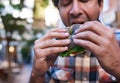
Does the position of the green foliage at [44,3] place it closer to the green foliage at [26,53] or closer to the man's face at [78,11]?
the green foliage at [26,53]

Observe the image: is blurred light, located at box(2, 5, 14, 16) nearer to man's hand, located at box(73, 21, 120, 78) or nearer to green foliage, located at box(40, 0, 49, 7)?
green foliage, located at box(40, 0, 49, 7)

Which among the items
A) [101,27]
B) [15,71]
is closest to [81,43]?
[101,27]

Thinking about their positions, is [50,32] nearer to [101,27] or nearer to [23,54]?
[101,27]

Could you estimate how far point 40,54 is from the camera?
1.13 meters

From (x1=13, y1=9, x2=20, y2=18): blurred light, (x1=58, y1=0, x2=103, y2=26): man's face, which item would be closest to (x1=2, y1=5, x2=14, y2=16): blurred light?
(x1=13, y1=9, x2=20, y2=18): blurred light

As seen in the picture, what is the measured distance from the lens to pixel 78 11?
3.91ft

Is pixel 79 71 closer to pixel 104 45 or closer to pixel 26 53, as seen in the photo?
pixel 104 45

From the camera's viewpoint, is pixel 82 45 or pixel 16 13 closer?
pixel 82 45

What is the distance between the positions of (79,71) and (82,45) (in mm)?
320

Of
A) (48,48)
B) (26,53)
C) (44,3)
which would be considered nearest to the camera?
(48,48)

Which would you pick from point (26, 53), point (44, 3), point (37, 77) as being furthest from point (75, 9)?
point (26, 53)

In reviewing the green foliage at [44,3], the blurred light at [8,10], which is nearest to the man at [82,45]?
the blurred light at [8,10]

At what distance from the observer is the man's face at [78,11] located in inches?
47.2

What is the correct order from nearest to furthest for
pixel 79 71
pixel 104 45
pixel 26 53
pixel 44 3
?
pixel 104 45, pixel 79 71, pixel 44 3, pixel 26 53
